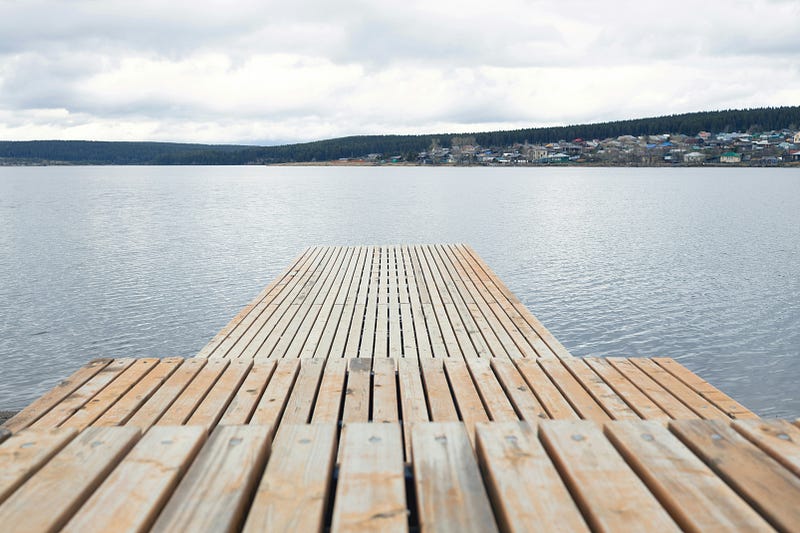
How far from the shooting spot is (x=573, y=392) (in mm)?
4496

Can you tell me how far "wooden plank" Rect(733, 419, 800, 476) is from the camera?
6.93 feet

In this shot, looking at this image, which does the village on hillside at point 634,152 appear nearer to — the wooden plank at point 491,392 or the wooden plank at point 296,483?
Answer: the wooden plank at point 491,392

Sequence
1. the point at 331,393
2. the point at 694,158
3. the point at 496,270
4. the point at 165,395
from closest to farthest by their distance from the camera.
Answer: the point at 331,393 < the point at 165,395 < the point at 496,270 < the point at 694,158

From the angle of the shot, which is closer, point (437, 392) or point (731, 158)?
point (437, 392)

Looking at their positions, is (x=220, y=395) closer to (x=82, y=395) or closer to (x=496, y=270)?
(x=82, y=395)

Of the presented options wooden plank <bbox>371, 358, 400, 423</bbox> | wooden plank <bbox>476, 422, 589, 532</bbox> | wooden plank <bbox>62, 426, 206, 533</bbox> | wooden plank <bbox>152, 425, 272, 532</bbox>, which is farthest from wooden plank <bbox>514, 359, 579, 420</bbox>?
wooden plank <bbox>62, 426, 206, 533</bbox>

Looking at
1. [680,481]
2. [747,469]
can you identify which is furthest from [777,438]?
[680,481]

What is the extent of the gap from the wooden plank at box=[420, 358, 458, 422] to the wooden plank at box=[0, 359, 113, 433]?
246cm

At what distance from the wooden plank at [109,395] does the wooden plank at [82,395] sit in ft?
0.11

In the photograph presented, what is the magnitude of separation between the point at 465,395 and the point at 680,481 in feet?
7.66

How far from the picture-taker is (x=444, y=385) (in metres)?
4.39

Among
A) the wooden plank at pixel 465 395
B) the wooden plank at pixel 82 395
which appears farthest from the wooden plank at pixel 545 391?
the wooden plank at pixel 82 395

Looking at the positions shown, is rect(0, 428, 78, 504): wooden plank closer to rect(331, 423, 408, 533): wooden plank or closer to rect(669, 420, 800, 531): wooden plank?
rect(331, 423, 408, 533): wooden plank

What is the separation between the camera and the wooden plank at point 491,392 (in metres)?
3.95
